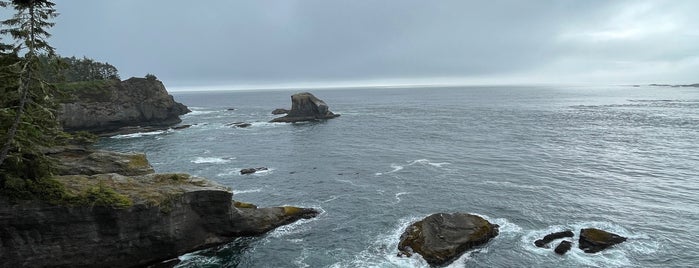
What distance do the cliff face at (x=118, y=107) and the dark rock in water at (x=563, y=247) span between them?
104856mm

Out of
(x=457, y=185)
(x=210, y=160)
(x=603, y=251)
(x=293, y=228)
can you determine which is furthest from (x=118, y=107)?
(x=603, y=251)

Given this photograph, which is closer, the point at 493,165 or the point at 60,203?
the point at 60,203

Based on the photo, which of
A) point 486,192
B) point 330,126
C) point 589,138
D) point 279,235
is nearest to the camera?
point 279,235

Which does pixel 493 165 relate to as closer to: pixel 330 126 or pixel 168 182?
pixel 168 182

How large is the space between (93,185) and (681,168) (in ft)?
264

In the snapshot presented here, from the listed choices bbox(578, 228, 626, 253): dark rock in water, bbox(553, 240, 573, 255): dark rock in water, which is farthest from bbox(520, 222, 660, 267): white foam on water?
bbox(578, 228, 626, 253): dark rock in water

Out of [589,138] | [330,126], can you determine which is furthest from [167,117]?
[589,138]

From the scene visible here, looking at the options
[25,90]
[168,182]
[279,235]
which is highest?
[25,90]

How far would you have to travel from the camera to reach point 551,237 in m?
40.6

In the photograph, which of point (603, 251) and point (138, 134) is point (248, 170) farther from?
point (138, 134)

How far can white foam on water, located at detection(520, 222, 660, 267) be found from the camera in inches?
1423

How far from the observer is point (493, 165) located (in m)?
70.1

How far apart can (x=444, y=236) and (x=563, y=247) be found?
35.6 ft

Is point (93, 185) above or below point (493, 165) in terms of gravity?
above
